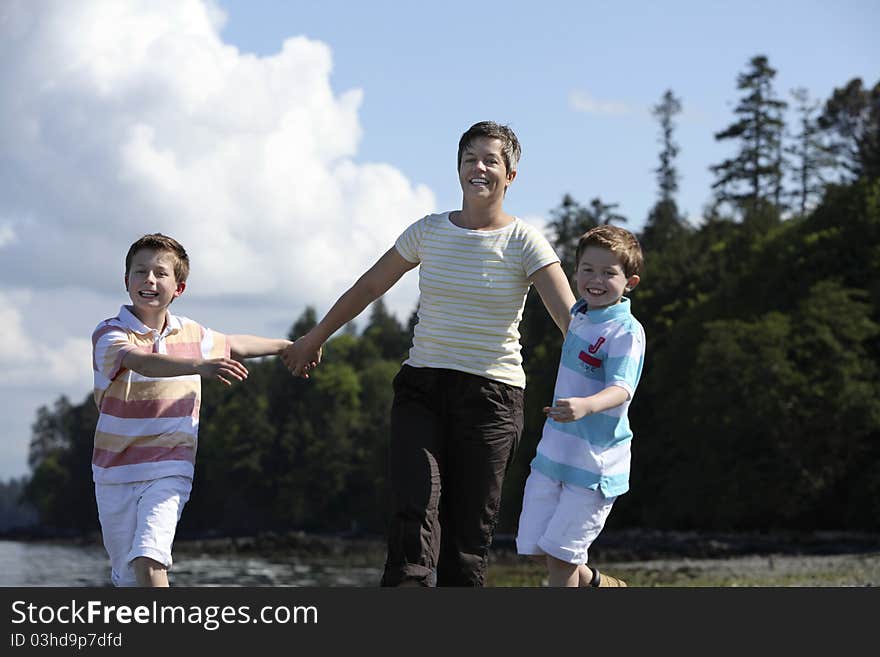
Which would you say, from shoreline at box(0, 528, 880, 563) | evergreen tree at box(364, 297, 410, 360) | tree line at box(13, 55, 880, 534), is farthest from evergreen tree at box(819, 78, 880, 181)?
evergreen tree at box(364, 297, 410, 360)

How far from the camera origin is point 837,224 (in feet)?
176

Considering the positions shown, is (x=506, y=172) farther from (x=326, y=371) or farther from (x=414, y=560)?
(x=326, y=371)

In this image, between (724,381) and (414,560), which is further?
(724,381)

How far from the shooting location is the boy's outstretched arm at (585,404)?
5852 mm

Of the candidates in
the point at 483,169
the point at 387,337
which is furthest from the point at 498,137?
the point at 387,337

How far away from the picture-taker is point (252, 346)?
23.0 feet

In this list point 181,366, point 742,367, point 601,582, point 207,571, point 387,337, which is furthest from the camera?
point 387,337

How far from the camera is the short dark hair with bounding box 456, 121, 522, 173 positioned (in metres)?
6.72

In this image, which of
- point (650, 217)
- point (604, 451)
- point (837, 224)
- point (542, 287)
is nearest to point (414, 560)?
point (604, 451)

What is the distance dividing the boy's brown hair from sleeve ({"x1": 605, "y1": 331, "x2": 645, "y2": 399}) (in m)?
0.37

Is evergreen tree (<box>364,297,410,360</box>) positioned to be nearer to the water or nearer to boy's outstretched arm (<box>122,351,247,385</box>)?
the water

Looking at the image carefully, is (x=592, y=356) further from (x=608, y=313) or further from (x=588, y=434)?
(x=588, y=434)

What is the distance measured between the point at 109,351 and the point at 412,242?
5.09 ft

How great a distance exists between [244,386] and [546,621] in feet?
347
